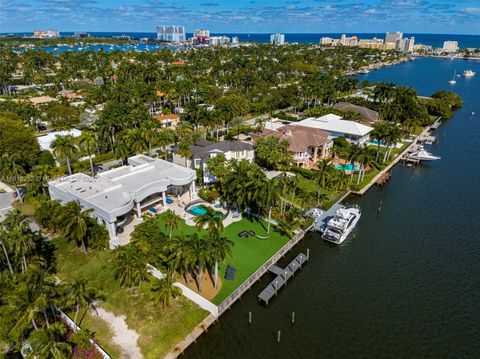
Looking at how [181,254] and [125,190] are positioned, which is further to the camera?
[125,190]

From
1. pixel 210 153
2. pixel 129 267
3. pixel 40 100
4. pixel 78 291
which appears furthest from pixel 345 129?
pixel 40 100

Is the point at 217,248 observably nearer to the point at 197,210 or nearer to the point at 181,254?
the point at 181,254

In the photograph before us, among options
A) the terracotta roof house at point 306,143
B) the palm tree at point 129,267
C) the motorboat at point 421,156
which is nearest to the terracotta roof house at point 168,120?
the terracotta roof house at point 306,143

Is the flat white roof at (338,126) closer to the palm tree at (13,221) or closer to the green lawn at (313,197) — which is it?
the green lawn at (313,197)

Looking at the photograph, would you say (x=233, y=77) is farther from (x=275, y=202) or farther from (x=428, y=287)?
(x=428, y=287)

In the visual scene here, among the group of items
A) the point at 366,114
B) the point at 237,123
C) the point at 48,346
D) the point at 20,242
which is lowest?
the point at 48,346
